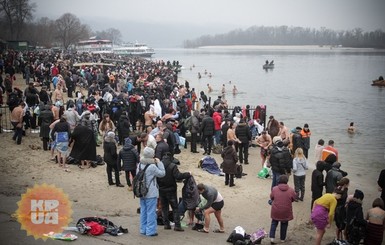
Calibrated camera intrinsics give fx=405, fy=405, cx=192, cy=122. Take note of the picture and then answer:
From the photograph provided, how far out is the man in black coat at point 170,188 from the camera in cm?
770

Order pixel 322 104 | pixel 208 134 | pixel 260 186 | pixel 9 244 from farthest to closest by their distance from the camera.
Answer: pixel 322 104, pixel 208 134, pixel 260 186, pixel 9 244

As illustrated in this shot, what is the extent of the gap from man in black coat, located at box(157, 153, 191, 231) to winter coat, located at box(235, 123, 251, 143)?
19.2 ft

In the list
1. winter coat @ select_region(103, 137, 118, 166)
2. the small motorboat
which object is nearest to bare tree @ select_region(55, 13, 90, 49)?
the small motorboat

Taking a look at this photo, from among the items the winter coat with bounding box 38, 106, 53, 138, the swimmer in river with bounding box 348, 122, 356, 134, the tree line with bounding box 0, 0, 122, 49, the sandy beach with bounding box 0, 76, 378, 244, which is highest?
the tree line with bounding box 0, 0, 122, 49

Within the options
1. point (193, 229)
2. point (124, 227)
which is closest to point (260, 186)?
point (193, 229)

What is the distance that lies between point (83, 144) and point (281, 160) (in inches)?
218

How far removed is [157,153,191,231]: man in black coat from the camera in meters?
7.70

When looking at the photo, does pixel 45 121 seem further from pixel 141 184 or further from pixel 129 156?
pixel 141 184

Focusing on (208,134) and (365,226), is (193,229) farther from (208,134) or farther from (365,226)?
(208,134)

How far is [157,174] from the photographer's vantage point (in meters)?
7.36

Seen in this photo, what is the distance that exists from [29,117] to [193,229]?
943cm

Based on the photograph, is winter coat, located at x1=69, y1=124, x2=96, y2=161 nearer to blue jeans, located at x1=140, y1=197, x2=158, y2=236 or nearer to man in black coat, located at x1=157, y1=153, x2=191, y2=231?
man in black coat, located at x1=157, y1=153, x2=191, y2=231

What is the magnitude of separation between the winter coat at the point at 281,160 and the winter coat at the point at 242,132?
2961 mm

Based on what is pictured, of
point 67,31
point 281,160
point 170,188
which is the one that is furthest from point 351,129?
point 67,31
